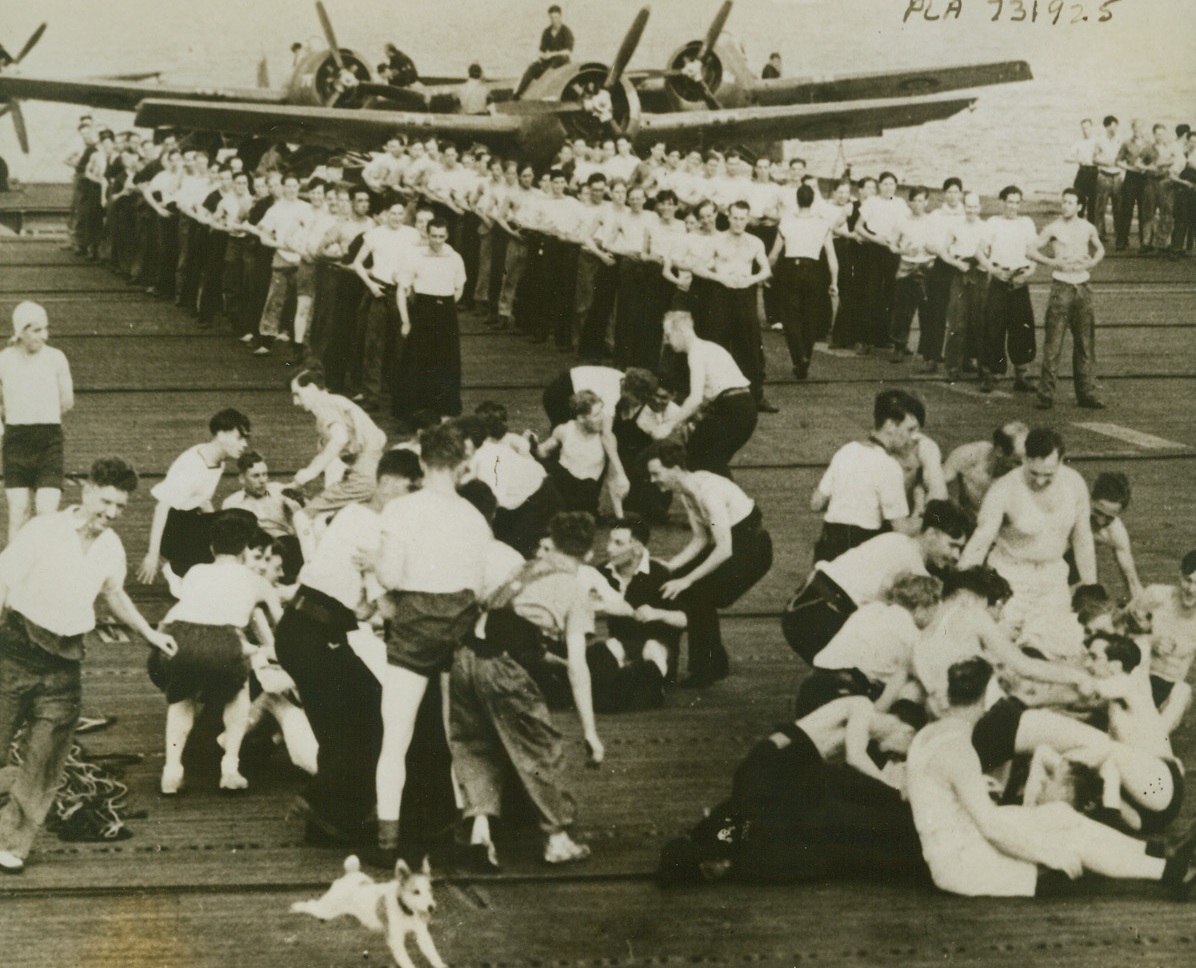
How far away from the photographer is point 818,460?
46.3ft

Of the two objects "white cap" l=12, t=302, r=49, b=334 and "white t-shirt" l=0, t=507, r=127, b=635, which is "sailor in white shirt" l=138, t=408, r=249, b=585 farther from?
"white t-shirt" l=0, t=507, r=127, b=635

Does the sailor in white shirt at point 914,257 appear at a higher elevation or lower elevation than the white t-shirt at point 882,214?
lower

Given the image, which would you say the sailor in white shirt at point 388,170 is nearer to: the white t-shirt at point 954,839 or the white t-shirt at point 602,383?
the white t-shirt at point 602,383

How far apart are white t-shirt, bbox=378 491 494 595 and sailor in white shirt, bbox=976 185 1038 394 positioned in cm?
947

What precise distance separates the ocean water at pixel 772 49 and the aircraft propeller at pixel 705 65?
4.47 ft

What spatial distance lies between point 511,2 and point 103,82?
8201 millimetres

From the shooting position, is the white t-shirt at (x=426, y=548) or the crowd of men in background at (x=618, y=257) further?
the crowd of men in background at (x=618, y=257)

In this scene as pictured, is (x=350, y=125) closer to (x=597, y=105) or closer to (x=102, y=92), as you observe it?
(x=597, y=105)

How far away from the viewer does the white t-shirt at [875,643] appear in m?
7.73

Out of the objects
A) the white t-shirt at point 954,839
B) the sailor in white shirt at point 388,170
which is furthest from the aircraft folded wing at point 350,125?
the white t-shirt at point 954,839

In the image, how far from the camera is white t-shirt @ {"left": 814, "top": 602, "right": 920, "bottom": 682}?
7730 mm

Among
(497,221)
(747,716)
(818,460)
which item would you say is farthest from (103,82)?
(747,716)

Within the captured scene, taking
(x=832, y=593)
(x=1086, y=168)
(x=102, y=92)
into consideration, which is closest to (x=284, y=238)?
(x=832, y=593)

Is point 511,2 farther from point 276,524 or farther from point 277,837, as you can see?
point 277,837
